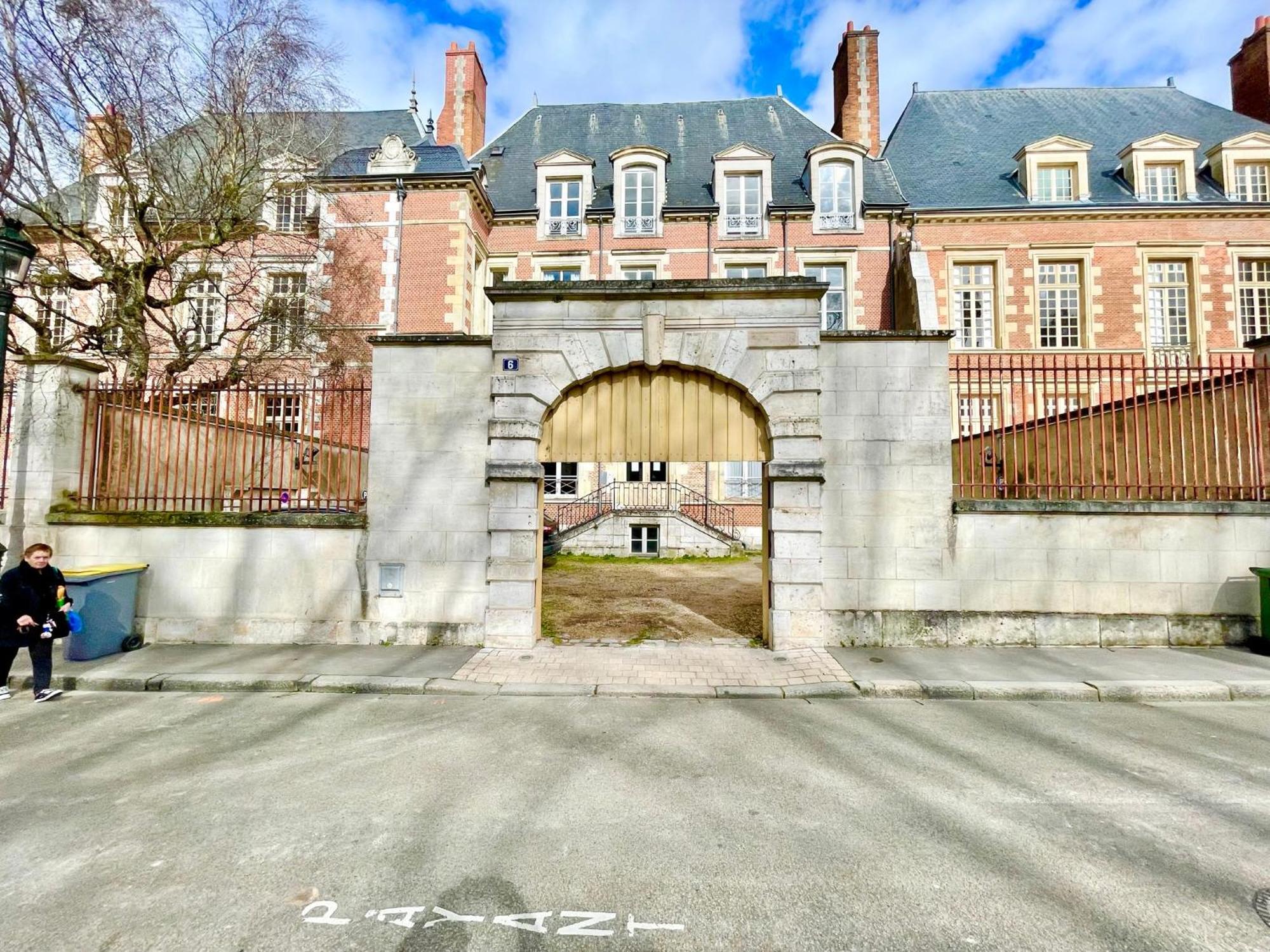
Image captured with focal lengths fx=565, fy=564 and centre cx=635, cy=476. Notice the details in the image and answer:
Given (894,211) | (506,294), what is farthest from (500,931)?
(894,211)

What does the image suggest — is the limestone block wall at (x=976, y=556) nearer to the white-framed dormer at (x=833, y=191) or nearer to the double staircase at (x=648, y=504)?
the double staircase at (x=648, y=504)

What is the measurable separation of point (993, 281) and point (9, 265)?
2294 cm

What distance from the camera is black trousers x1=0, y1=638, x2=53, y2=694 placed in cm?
514

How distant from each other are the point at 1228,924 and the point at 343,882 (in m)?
3.93

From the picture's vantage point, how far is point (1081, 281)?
60.8 feet

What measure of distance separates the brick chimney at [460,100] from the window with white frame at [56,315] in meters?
12.8

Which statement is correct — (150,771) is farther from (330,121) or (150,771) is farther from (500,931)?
(330,121)

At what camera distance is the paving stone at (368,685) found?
5422 millimetres

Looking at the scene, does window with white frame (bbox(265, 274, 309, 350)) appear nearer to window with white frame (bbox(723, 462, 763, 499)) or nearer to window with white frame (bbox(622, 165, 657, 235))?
window with white frame (bbox(622, 165, 657, 235))

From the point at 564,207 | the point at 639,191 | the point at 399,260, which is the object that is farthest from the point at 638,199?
the point at 399,260

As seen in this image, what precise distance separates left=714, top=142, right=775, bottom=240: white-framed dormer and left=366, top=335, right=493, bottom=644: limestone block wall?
15.0m

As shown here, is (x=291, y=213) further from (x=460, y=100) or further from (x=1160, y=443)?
(x=1160, y=443)

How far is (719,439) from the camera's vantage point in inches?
278

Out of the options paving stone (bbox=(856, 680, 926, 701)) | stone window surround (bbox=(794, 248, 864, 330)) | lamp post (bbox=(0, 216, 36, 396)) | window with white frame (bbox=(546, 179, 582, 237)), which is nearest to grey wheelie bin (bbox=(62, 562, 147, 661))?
lamp post (bbox=(0, 216, 36, 396))
